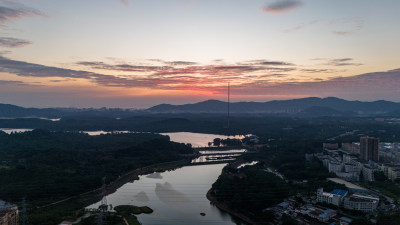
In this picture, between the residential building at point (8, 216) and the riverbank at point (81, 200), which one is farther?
the riverbank at point (81, 200)

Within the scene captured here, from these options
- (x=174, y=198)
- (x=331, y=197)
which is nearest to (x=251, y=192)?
(x=331, y=197)

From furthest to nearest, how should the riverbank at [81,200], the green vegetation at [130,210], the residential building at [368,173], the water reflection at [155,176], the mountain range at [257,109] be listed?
the mountain range at [257,109] → the water reflection at [155,176] → the residential building at [368,173] → the green vegetation at [130,210] → the riverbank at [81,200]

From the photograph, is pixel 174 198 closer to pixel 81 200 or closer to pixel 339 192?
pixel 81 200

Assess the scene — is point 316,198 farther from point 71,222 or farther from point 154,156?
point 154,156

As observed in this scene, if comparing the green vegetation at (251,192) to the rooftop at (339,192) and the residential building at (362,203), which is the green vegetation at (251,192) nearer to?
the rooftop at (339,192)

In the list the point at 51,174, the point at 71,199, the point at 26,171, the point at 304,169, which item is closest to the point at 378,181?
the point at 304,169

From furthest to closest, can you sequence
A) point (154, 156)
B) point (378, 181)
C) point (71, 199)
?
point (154, 156)
point (378, 181)
point (71, 199)

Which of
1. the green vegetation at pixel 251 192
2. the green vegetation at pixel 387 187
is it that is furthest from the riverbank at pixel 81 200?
the green vegetation at pixel 387 187
